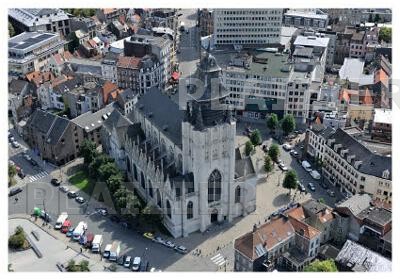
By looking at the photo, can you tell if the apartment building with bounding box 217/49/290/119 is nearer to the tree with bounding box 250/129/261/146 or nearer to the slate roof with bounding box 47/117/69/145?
the tree with bounding box 250/129/261/146

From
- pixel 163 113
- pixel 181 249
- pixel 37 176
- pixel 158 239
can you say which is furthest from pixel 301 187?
pixel 37 176

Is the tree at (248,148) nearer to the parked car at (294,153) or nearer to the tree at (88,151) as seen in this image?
the parked car at (294,153)

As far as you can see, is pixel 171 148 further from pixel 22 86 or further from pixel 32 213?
pixel 22 86

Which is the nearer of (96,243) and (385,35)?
(96,243)

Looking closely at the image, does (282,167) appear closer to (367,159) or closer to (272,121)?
(272,121)

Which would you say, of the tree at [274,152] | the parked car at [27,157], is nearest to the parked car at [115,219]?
the parked car at [27,157]

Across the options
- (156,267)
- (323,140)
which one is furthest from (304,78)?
(156,267)
